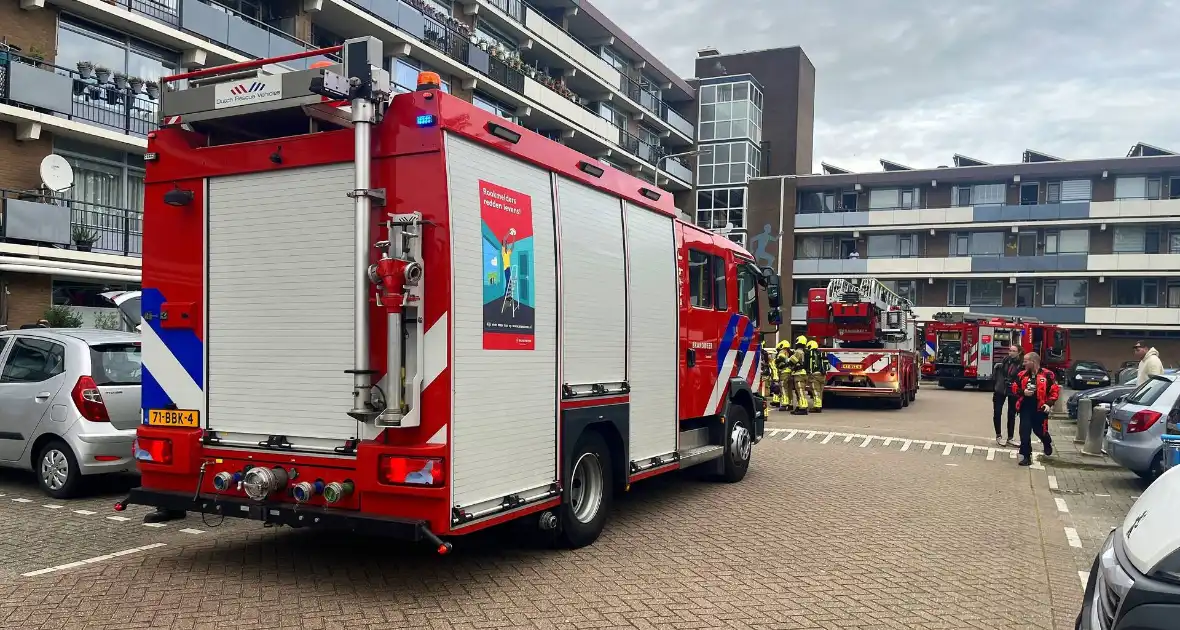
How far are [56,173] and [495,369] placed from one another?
53.4 feet

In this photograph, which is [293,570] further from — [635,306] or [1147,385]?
[1147,385]

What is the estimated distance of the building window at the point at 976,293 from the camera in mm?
50281

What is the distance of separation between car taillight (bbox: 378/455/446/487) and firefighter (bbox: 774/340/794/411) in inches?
643

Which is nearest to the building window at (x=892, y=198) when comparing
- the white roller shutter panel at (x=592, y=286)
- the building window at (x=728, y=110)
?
the building window at (x=728, y=110)

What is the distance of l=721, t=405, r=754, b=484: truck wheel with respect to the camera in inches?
385

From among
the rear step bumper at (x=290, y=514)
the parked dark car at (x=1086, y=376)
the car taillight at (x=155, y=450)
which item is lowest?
the parked dark car at (x=1086, y=376)

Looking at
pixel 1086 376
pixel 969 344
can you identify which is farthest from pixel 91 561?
pixel 1086 376

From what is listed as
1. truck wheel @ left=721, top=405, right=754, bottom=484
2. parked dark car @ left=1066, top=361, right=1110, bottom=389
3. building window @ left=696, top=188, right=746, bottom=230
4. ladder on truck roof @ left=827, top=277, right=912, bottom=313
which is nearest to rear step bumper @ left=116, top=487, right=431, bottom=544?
truck wheel @ left=721, top=405, right=754, bottom=484

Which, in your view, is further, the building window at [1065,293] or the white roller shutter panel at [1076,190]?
the building window at [1065,293]

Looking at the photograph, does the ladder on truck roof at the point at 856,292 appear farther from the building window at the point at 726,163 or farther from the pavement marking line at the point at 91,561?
the building window at the point at 726,163

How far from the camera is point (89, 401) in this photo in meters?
7.90

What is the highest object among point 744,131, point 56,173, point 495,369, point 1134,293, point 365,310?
point 744,131

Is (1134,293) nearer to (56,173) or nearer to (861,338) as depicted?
(861,338)

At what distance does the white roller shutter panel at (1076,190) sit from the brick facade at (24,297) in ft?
159
